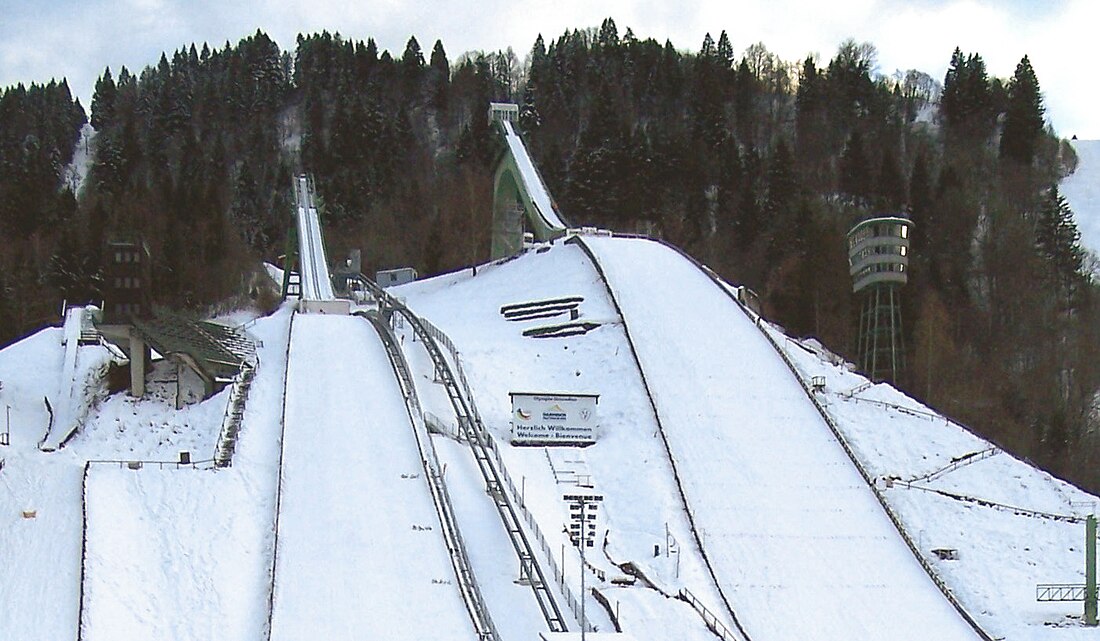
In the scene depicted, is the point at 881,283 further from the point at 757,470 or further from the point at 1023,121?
the point at 1023,121

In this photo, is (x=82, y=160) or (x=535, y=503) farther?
(x=82, y=160)

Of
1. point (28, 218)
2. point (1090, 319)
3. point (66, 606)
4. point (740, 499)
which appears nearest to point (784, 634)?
point (740, 499)

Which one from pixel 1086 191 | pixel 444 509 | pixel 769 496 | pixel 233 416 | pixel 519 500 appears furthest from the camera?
pixel 1086 191

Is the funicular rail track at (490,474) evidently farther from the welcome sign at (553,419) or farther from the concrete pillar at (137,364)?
the concrete pillar at (137,364)

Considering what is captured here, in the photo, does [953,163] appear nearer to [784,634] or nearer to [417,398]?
[417,398]

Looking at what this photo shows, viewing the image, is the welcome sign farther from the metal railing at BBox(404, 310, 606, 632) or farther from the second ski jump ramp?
the second ski jump ramp

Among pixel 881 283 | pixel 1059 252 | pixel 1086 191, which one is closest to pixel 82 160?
pixel 1086 191
